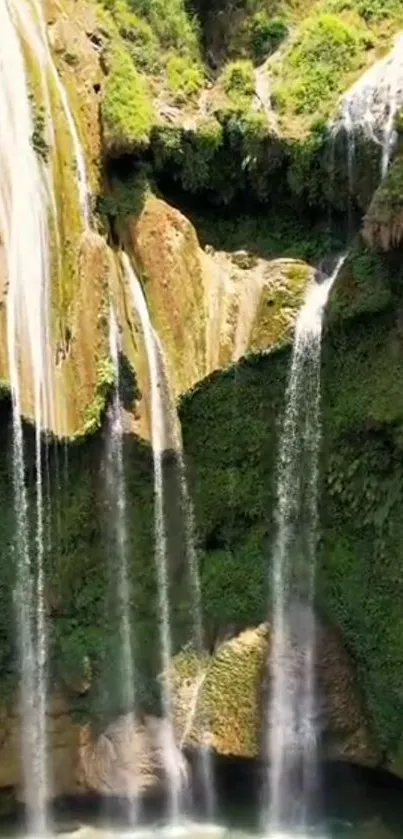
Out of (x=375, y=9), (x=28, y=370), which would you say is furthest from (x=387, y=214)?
(x=375, y=9)

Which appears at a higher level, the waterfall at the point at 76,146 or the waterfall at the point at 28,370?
the waterfall at the point at 76,146

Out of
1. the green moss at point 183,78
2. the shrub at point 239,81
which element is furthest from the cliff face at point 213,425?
the shrub at point 239,81

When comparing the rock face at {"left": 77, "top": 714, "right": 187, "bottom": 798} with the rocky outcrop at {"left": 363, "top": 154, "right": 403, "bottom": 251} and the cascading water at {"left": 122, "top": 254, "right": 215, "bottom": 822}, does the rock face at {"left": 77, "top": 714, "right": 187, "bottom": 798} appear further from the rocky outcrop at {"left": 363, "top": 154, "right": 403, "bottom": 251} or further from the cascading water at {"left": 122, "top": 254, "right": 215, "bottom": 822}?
the rocky outcrop at {"left": 363, "top": 154, "right": 403, "bottom": 251}

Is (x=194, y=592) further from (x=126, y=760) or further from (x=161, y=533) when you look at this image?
(x=126, y=760)

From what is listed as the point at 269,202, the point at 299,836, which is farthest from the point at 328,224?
the point at 299,836

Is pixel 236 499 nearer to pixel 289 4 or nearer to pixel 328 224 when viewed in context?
pixel 328 224

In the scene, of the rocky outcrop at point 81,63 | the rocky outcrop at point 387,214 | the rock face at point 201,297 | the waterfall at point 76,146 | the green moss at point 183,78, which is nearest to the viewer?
the rocky outcrop at point 387,214

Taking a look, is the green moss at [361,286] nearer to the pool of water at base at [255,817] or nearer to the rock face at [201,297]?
the rock face at [201,297]
